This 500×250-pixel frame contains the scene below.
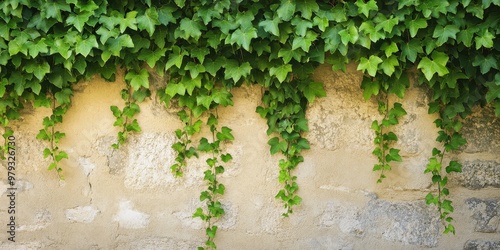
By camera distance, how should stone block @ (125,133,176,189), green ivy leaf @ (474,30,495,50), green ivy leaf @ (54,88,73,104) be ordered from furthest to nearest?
stone block @ (125,133,176,189) < green ivy leaf @ (54,88,73,104) < green ivy leaf @ (474,30,495,50)

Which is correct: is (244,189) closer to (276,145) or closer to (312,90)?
(276,145)

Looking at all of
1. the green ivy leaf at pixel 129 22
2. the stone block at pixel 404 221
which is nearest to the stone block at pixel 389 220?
the stone block at pixel 404 221

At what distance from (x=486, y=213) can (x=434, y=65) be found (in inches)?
31.9

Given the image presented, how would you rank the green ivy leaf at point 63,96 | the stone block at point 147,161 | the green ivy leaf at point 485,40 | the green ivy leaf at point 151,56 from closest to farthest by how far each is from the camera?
1. the green ivy leaf at point 485,40
2. the green ivy leaf at point 151,56
3. the green ivy leaf at point 63,96
4. the stone block at point 147,161

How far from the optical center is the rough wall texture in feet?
9.27

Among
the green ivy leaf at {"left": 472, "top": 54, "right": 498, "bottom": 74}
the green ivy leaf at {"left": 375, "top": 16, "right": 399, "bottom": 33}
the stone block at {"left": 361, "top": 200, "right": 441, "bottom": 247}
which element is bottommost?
the stone block at {"left": 361, "top": 200, "right": 441, "bottom": 247}

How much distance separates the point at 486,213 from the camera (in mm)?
2814

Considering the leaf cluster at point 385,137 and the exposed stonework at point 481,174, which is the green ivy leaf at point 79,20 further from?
the exposed stonework at point 481,174

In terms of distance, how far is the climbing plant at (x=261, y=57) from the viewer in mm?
2506

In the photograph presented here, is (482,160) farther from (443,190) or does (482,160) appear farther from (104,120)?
(104,120)

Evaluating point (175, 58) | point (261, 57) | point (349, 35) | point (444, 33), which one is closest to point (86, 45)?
point (175, 58)

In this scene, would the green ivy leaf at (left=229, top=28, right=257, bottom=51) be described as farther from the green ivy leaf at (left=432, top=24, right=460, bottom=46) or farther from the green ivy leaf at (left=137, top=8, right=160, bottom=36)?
the green ivy leaf at (left=432, top=24, right=460, bottom=46)

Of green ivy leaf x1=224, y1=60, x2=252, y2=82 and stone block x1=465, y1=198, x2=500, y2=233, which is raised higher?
green ivy leaf x1=224, y1=60, x2=252, y2=82

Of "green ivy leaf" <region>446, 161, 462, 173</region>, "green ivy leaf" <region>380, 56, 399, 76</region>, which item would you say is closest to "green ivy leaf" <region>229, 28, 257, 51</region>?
"green ivy leaf" <region>380, 56, 399, 76</region>
